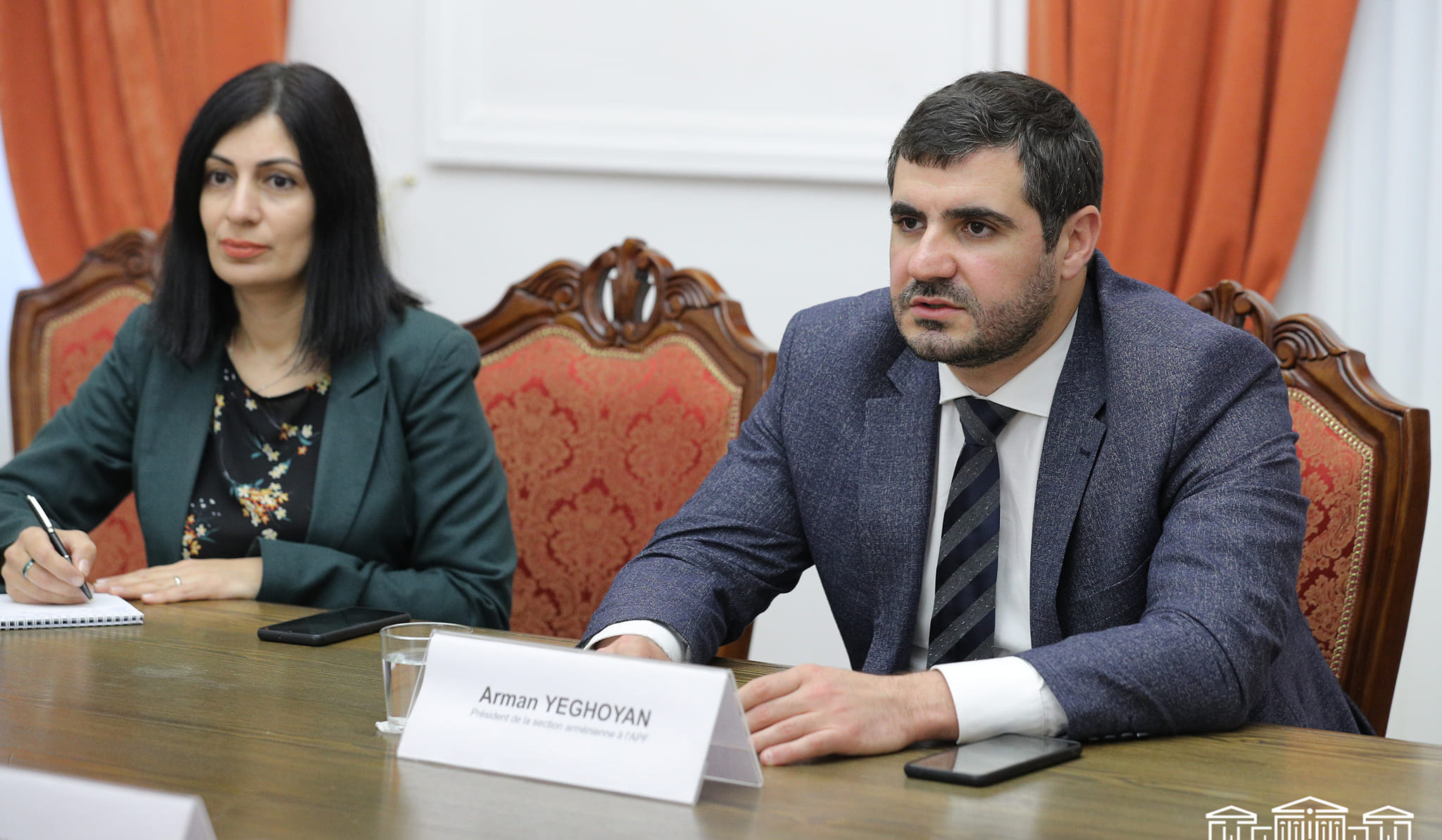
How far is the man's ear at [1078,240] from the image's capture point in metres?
1.73

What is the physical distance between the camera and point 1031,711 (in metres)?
1.27

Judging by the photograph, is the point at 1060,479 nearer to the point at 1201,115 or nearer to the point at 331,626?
the point at 331,626

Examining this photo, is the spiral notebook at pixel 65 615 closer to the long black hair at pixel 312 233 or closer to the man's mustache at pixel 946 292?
the long black hair at pixel 312 233

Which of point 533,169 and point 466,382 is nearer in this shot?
point 466,382

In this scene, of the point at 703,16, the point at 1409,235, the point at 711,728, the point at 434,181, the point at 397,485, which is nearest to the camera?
the point at 711,728

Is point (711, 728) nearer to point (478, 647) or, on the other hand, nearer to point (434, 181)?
point (478, 647)

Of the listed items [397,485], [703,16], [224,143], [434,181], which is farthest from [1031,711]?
[434,181]

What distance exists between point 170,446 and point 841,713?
1.52 m

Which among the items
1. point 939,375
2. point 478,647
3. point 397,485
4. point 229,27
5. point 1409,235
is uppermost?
point 229,27

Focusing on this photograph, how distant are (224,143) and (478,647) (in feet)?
4.75

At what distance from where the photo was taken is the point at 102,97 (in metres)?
3.68

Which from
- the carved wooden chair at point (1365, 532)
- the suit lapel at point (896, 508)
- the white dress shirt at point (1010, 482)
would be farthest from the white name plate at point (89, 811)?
the carved wooden chair at point (1365, 532)

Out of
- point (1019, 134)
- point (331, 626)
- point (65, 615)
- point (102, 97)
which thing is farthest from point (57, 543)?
point (102, 97)

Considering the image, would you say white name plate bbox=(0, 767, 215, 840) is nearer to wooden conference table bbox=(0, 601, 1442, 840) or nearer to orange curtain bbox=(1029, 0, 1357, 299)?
wooden conference table bbox=(0, 601, 1442, 840)
